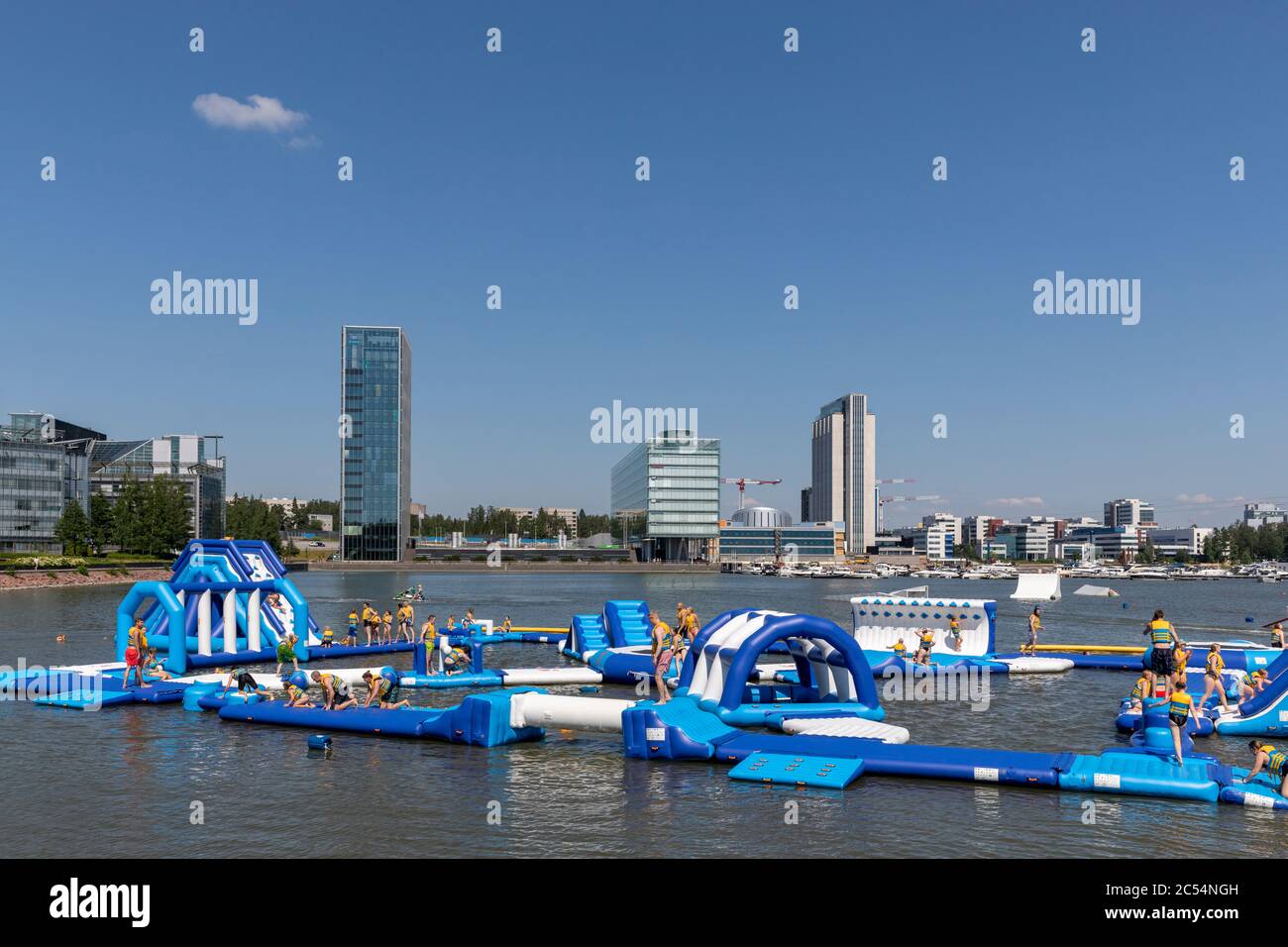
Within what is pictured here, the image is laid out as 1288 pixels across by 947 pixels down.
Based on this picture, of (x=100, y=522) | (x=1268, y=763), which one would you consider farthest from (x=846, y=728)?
(x=100, y=522)

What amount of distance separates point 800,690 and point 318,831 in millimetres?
13699

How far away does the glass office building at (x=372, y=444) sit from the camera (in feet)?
633

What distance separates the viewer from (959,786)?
18500 mm

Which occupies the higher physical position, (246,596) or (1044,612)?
(246,596)

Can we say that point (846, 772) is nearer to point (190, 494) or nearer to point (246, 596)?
point (246, 596)

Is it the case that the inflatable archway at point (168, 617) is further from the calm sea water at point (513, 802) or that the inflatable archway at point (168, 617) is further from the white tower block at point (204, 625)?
the calm sea water at point (513, 802)

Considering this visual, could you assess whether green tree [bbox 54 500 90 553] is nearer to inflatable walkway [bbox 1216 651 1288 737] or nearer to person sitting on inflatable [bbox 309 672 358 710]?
person sitting on inflatable [bbox 309 672 358 710]

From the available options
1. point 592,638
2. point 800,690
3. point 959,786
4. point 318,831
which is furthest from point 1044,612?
point 318,831

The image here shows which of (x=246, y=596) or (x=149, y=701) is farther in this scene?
(x=246, y=596)

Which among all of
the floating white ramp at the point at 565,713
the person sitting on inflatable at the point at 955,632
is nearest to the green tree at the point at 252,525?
the person sitting on inflatable at the point at 955,632

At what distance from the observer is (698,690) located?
24203 mm

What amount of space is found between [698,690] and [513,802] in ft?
25.0

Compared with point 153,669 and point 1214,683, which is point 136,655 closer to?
point 153,669

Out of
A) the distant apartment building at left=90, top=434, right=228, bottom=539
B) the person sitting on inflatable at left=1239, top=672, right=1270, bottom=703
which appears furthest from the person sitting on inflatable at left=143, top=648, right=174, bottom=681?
the distant apartment building at left=90, top=434, right=228, bottom=539
